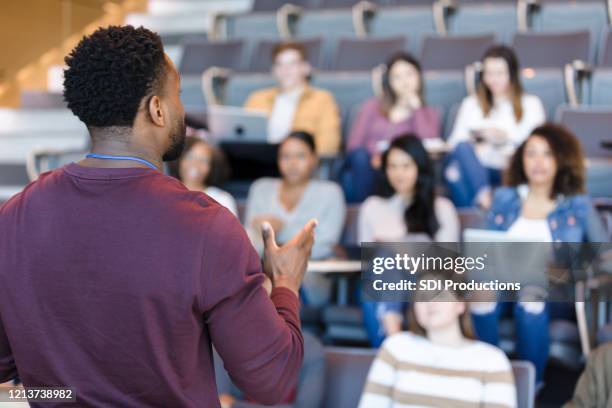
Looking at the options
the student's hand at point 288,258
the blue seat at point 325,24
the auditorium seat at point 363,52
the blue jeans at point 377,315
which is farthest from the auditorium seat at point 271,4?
the student's hand at point 288,258

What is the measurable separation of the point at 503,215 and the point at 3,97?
8.30 ft

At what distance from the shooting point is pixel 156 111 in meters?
0.93

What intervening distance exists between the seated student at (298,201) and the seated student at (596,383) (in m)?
0.94

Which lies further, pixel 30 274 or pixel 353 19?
pixel 353 19

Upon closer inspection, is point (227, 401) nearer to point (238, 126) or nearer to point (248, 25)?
point (238, 126)

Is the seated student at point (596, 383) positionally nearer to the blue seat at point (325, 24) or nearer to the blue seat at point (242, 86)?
the blue seat at point (242, 86)

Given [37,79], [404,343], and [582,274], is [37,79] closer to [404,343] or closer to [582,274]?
[404,343]

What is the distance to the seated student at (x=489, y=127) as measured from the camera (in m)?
2.76

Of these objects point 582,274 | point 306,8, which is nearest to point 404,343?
point 582,274

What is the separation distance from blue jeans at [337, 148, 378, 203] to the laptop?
30 centimetres

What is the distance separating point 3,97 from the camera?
156 inches

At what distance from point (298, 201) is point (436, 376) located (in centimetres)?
97

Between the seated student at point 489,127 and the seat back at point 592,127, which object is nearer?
the seated student at point 489,127

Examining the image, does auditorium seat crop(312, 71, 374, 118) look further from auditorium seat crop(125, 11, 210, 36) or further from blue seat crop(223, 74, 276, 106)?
auditorium seat crop(125, 11, 210, 36)
